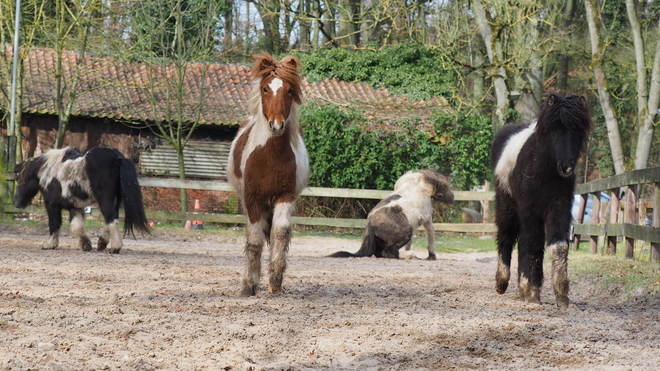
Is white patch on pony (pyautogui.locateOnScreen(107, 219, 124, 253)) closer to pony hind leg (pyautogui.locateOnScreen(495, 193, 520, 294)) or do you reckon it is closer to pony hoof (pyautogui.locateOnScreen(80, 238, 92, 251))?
pony hoof (pyautogui.locateOnScreen(80, 238, 92, 251))

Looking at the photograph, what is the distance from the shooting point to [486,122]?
23.0 metres

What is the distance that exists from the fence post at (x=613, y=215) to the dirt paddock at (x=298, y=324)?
3508mm

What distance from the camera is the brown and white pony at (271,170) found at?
716cm

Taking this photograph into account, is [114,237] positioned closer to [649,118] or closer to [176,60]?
[649,118]

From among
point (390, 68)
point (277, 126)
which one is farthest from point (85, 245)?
point (390, 68)

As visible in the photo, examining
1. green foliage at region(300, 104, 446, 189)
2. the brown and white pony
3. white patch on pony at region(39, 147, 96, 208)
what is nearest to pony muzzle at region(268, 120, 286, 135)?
the brown and white pony

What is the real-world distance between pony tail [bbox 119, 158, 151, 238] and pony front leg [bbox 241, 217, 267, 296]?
14.8 feet

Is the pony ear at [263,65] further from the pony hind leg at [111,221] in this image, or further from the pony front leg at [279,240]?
the pony hind leg at [111,221]

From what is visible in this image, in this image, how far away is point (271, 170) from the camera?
718cm

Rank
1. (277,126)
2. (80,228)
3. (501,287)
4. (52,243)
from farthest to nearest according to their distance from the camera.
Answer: (52,243)
(80,228)
(501,287)
(277,126)

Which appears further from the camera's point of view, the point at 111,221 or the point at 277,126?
the point at 111,221

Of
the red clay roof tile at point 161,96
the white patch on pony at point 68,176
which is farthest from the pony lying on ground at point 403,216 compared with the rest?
the red clay roof tile at point 161,96

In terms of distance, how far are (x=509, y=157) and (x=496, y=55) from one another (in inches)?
514

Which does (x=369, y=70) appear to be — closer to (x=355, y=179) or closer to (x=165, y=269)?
(x=355, y=179)
